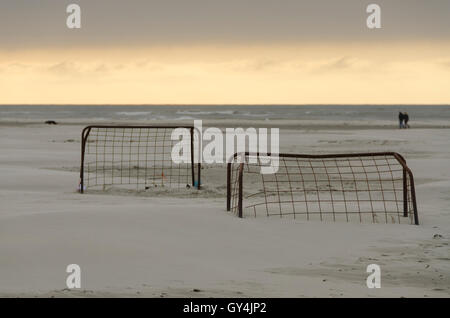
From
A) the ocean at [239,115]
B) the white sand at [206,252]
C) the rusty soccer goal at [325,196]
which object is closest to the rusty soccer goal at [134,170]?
the rusty soccer goal at [325,196]

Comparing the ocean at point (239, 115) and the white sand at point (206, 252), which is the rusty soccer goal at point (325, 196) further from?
the ocean at point (239, 115)

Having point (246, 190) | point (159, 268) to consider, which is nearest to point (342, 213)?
point (246, 190)

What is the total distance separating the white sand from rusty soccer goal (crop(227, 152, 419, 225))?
51cm

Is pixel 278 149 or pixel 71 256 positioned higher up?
pixel 278 149

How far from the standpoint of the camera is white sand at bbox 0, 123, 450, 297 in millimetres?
7789

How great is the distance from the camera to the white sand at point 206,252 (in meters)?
7.79

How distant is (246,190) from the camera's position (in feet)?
56.3

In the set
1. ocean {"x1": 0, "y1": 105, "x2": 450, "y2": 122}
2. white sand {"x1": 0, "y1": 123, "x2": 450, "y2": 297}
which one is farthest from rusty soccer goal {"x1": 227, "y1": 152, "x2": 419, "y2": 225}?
ocean {"x1": 0, "y1": 105, "x2": 450, "y2": 122}

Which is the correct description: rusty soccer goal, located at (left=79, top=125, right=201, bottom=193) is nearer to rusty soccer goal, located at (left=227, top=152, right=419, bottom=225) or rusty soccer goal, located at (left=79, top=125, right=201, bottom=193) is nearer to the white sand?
rusty soccer goal, located at (left=227, top=152, right=419, bottom=225)

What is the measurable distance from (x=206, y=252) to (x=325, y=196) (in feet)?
22.5

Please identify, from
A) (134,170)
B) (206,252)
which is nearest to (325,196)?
(206,252)

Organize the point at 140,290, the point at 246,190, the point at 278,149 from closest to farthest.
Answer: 1. the point at 140,290
2. the point at 246,190
3. the point at 278,149

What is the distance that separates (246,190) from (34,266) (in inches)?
356
